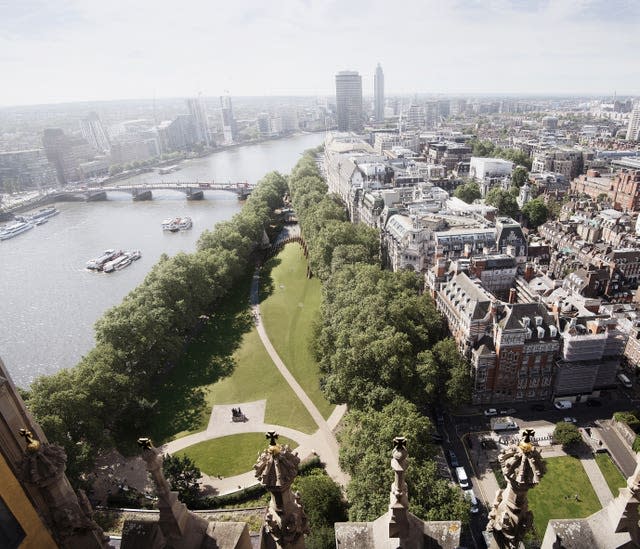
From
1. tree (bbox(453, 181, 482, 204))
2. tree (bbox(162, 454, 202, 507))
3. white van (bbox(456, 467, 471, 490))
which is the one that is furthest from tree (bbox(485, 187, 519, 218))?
tree (bbox(162, 454, 202, 507))

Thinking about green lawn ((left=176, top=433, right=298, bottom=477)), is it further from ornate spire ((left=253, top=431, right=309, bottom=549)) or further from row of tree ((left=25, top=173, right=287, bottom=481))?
ornate spire ((left=253, top=431, right=309, bottom=549))

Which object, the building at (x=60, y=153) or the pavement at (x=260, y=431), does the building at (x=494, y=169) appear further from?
the building at (x=60, y=153)

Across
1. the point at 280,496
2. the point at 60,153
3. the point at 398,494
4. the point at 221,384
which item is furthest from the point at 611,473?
the point at 60,153

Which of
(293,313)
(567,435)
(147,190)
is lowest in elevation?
(293,313)

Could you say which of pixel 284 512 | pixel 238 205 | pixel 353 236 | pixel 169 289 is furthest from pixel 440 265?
pixel 238 205

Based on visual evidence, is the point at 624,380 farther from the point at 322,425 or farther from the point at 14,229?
the point at 14,229

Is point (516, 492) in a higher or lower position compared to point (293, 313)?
higher
